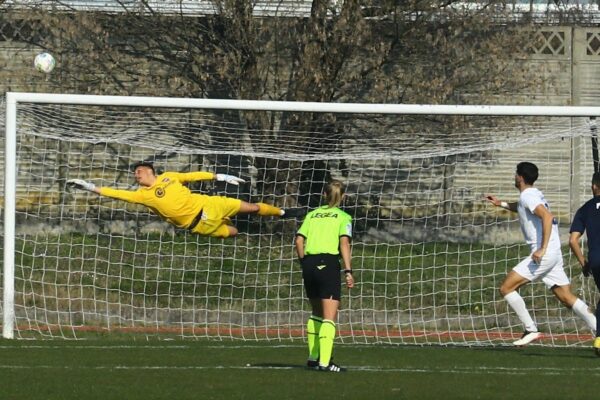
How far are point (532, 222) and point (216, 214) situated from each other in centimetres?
359

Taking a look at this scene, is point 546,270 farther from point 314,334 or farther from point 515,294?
point 314,334

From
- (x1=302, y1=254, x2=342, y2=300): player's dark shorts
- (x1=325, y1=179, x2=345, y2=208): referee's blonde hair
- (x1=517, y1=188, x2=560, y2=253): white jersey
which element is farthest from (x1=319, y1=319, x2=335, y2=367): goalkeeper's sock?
(x1=517, y1=188, x2=560, y2=253): white jersey

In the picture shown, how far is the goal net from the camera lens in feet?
55.8

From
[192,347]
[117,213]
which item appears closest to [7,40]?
[117,213]

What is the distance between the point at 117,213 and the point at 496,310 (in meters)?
5.61

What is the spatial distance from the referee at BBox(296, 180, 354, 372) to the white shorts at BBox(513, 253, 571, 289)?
265 cm

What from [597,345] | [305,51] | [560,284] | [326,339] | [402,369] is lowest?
[402,369]

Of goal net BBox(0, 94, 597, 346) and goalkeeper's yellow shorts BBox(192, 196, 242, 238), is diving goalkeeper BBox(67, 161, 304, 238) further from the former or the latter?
goal net BBox(0, 94, 597, 346)

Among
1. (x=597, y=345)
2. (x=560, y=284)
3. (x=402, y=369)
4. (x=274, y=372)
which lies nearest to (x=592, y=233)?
(x=560, y=284)

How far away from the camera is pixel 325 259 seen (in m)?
11.6

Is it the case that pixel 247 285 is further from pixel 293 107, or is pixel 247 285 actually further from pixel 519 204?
pixel 519 204

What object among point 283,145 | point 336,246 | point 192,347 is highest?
point 283,145

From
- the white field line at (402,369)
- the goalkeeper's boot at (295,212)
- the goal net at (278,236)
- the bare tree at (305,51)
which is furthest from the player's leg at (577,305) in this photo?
the bare tree at (305,51)

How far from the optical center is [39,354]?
513 inches
